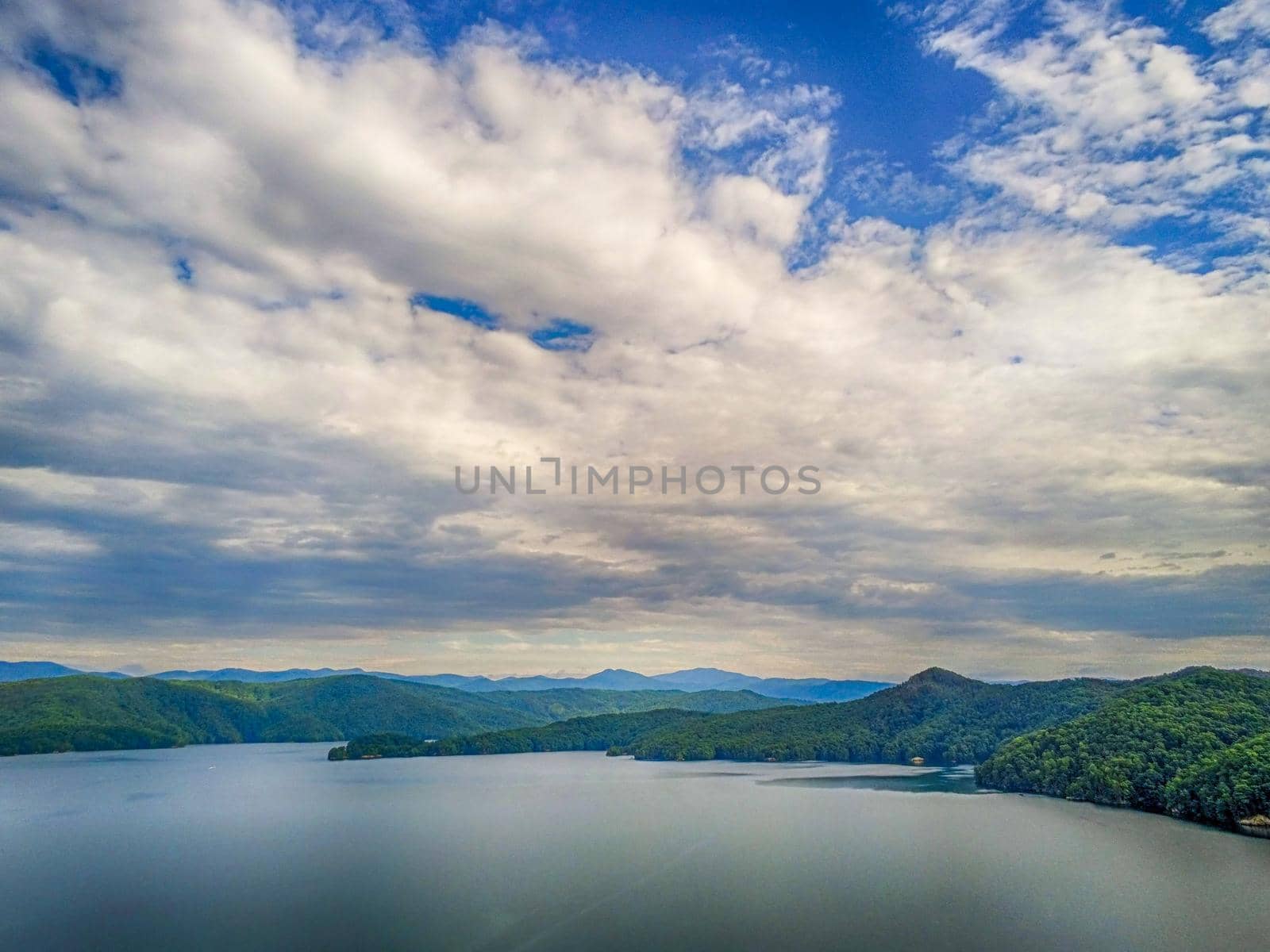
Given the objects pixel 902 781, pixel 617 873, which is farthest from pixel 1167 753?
pixel 617 873

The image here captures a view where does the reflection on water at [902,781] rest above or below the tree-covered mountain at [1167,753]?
below

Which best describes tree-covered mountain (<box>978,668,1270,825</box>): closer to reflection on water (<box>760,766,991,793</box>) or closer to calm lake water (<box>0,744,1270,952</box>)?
calm lake water (<box>0,744,1270,952</box>)

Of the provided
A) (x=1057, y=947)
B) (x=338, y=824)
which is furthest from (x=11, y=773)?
(x=1057, y=947)

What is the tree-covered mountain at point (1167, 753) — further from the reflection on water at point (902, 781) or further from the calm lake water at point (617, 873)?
the reflection on water at point (902, 781)

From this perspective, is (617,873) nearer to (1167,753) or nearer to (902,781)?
(1167,753)

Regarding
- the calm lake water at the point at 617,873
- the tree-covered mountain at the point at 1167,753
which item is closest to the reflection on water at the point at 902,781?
the tree-covered mountain at the point at 1167,753

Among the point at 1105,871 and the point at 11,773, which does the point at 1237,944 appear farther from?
the point at 11,773
